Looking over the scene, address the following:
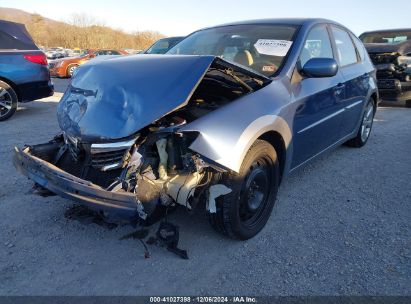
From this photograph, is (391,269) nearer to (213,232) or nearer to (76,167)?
(213,232)

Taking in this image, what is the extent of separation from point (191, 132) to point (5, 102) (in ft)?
19.9

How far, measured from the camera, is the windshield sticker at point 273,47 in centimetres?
341

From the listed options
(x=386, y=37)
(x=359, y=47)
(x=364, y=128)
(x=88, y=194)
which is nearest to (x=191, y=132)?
(x=88, y=194)

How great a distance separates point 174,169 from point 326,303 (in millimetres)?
1306

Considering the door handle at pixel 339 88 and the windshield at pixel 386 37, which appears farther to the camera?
the windshield at pixel 386 37

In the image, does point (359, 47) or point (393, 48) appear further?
point (393, 48)

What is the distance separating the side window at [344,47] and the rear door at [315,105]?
0.28 m

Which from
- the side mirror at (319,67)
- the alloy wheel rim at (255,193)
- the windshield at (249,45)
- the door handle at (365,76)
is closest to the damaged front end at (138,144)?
the alloy wheel rim at (255,193)

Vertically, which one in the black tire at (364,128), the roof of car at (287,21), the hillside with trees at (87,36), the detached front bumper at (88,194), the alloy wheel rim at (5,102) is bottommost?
the hillside with trees at (87,36)

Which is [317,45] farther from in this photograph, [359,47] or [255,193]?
[255,193]

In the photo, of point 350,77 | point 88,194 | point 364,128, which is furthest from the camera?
point 364,128

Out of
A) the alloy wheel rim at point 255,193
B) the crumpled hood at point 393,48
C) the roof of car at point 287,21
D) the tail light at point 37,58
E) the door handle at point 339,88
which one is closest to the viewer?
the alloy wheel rim at point 255,193

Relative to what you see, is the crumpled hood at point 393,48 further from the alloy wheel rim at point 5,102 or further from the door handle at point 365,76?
the alloy wheel rim at point 5,102

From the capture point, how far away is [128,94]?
261 centimetres
